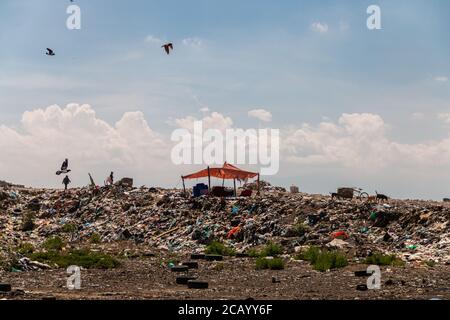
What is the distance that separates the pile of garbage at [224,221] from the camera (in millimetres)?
19875

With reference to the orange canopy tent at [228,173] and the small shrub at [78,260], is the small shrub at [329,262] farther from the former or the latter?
the orange canopy tent at [228,173]

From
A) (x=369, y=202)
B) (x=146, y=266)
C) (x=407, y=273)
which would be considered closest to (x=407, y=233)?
(x=369, y=202)

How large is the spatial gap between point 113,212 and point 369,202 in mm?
11212

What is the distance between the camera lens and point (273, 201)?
25.6 metres

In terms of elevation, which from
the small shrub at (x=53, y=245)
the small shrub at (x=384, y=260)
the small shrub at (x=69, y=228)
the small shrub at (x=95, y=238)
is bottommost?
the small shrub at (x=384, y=260)

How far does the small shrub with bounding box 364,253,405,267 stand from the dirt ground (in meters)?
0.41

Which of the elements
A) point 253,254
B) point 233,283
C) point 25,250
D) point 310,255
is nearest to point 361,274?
point 233,283

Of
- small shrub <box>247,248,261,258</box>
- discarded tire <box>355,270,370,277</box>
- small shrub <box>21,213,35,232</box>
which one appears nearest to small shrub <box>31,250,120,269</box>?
small shrub <box>247,248,261,258</box>

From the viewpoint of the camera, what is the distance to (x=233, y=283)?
1429cm

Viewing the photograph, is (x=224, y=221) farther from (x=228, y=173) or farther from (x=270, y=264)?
(x=270, y=264)

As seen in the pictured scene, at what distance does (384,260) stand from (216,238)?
7958mm

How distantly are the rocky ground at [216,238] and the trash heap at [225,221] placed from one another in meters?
0.04

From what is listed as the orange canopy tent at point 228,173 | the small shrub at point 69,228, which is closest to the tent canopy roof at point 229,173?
the orange canopy tent at point 228,173
